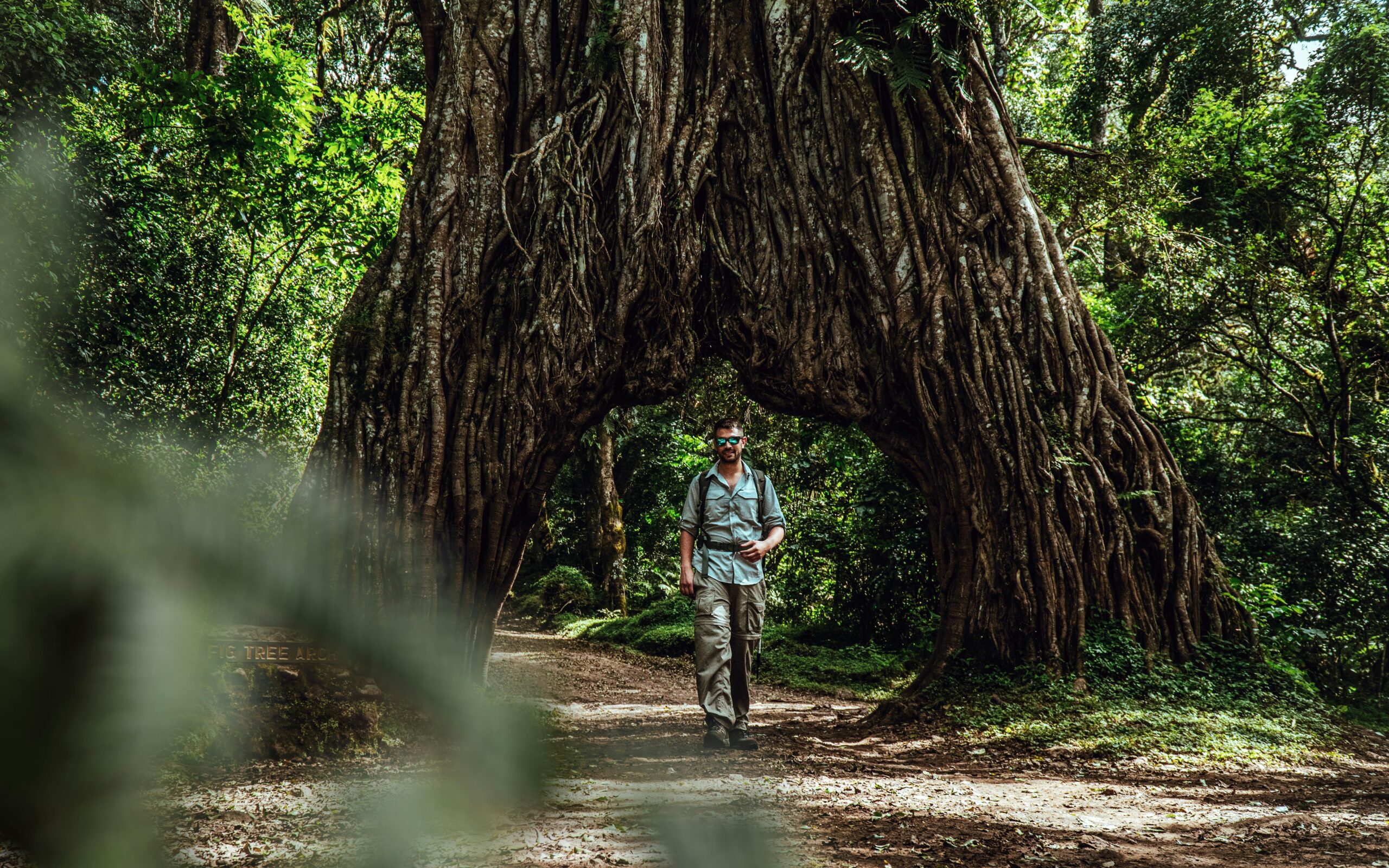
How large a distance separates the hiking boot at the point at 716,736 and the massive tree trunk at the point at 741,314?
167cm

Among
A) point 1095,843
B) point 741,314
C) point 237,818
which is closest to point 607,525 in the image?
point 741,314

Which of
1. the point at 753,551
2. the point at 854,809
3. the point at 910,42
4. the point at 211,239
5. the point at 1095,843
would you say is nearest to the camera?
the point at 1095,843

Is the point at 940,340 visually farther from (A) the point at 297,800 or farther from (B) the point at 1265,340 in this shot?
(A) the point at 297,800

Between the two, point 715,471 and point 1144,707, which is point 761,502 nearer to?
point 715,471

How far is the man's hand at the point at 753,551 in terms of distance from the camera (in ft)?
16.2

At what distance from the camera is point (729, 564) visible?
16.3 feet

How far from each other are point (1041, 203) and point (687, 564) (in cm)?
577

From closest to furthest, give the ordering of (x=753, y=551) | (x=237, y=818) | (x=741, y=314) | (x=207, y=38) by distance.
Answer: (x=237, y=818) < (x=753, y=551) < (x=741, y=314) < (x=207, y=38)

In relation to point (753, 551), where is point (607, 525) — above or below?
above

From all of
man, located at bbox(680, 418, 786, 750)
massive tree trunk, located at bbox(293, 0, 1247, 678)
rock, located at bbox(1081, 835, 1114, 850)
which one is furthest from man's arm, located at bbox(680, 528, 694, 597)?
rock, located at bbox(1081, 835, 1114, 850)

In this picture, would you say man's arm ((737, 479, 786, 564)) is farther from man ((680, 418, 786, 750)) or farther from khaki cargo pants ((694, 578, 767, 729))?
khaki cargo pants ((694, 578, 767, 729))

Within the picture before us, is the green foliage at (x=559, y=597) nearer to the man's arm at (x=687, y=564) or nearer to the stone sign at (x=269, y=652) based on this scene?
the man's arm at (x=687, y=564)

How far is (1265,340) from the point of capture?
744cm

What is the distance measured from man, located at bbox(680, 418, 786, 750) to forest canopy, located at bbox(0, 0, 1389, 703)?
1853mm
